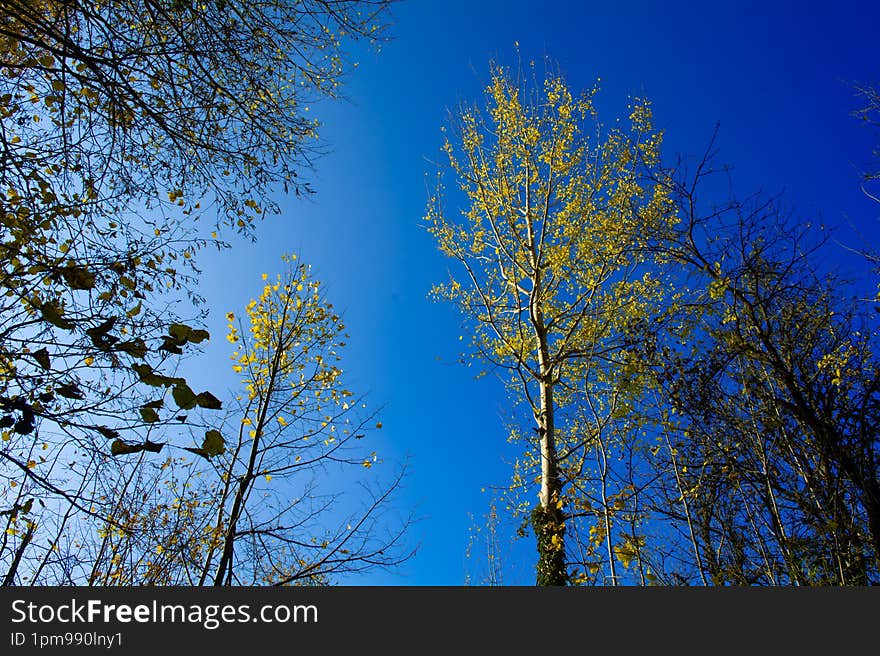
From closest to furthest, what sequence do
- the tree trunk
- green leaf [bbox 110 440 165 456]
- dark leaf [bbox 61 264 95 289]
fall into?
green leaf [bbox 110 440 165 456] → dark leaf [bbox 61 264 95 289] → the tree trunk

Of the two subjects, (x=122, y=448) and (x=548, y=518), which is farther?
(x=548, y=518)

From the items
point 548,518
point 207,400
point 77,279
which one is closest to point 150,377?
point 207,400

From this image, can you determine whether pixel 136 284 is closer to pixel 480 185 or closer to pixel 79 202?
pixel 79 202

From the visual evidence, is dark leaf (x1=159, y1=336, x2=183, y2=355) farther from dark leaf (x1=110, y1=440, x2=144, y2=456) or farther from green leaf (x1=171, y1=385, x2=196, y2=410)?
dark leaf (x1=110, y1=440, x2=144, y2=456)

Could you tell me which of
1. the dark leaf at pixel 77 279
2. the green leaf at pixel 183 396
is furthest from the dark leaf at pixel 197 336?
the dark leaf at pixel 77 279

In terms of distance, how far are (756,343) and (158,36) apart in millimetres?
4703

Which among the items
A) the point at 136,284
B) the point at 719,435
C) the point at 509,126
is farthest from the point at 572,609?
the point at 509,126

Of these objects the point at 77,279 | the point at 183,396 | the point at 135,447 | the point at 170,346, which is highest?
the point at 77,279

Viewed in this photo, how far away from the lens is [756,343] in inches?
148

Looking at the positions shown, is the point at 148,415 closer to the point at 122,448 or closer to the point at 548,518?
the point at 122,448

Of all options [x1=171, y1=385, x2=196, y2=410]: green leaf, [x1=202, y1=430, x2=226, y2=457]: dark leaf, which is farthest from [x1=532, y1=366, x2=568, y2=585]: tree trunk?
[x1=171, y1=385, x2=196, y2=410]: green leaf

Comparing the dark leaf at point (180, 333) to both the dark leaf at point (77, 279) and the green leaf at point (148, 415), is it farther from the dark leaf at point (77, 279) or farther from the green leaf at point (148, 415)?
the dark leaf at point (77, 279)

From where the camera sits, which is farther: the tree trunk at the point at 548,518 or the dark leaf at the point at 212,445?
the tree trunk at the point at 548,518

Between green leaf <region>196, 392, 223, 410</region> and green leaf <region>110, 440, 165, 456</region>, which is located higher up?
green leaf <region>196, 392, 223, 410</region>
